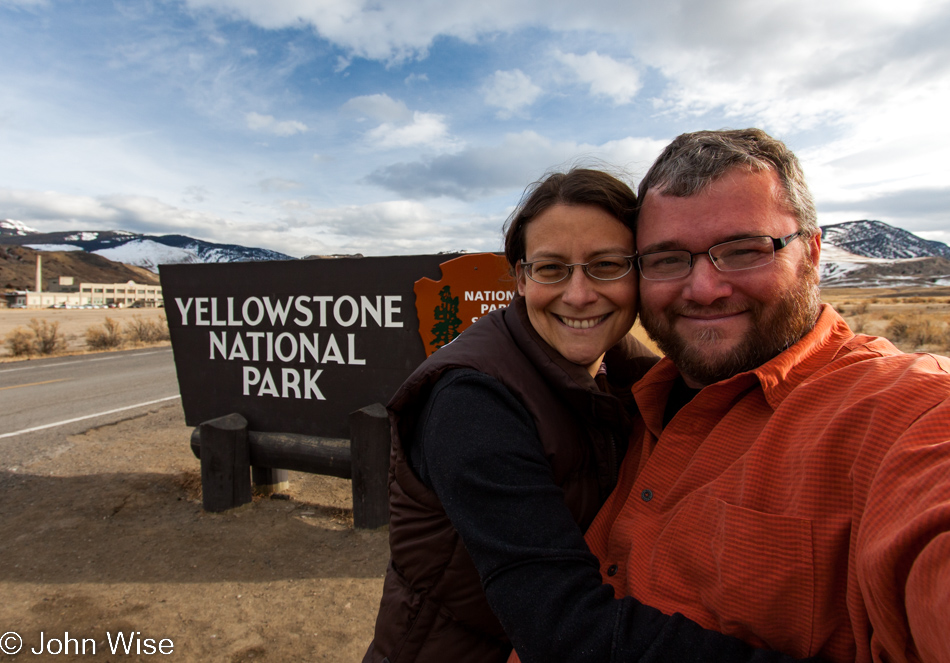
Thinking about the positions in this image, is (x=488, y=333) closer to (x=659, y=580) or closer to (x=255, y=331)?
(x=659, y=580)

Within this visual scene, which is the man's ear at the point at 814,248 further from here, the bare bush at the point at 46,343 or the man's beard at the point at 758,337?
the bare bush at the point at 46,343

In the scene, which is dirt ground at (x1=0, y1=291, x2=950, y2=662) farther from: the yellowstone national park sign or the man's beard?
the man's beard

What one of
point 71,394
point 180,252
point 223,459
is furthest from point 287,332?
point 180,252

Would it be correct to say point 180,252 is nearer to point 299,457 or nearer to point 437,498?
point 299,457

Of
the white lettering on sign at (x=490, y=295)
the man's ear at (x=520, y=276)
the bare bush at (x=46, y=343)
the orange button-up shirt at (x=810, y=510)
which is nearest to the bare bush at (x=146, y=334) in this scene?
the bare bush at (x=46, y=343)

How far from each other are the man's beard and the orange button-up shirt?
2.0 inches

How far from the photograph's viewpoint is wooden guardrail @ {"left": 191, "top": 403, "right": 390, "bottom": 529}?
11.5 feet

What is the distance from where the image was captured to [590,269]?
1.38 metres

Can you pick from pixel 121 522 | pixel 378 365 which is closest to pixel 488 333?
pixel 378 365

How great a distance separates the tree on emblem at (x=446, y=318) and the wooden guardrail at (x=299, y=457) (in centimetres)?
63

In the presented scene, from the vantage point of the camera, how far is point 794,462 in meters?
0.86

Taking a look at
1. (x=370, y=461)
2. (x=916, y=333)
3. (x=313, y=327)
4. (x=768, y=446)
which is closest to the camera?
(x=768, y=446)

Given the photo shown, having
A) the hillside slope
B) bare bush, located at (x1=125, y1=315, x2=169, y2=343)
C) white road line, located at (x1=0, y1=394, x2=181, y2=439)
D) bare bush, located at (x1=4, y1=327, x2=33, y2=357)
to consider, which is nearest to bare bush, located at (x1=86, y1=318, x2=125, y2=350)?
bare bush, located at (x1=125, y1=315, x2=169, y2=343)

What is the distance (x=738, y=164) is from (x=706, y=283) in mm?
273
